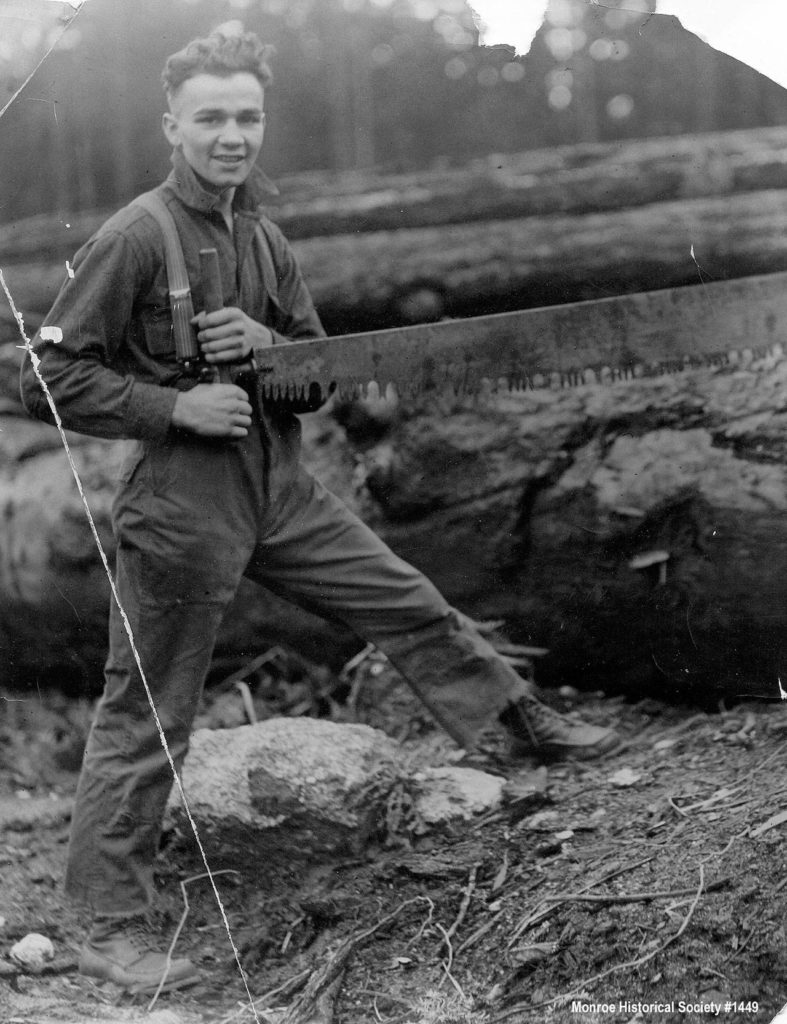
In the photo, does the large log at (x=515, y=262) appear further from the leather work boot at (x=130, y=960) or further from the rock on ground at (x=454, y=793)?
the leather work boot at (x=130, y=960)

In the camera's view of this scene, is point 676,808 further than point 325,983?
Yes

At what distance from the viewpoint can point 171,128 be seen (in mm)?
2184

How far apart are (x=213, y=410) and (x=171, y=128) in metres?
0.56

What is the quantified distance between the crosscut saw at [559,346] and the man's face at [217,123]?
0.39m

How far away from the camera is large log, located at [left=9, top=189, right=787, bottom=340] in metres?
2.29

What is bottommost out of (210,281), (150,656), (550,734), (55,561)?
(550,734)

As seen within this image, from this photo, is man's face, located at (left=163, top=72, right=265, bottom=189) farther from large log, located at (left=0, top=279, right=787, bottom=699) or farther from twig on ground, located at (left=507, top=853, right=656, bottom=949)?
twig on ground, located at (left=507, top=853, right=656, bottom=949)

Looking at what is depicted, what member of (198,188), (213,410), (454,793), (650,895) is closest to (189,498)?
(213,410)

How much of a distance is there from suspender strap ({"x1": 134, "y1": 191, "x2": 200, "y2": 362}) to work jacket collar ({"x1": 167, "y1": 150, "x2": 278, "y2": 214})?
5 cm

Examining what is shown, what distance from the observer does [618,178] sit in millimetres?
2299

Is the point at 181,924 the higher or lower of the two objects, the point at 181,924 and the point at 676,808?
the lower

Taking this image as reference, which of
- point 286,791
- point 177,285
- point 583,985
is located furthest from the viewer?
point 286,791

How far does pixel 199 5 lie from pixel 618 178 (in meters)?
0.91

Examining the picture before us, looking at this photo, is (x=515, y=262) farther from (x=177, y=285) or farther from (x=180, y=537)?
(x=180, y=537)
